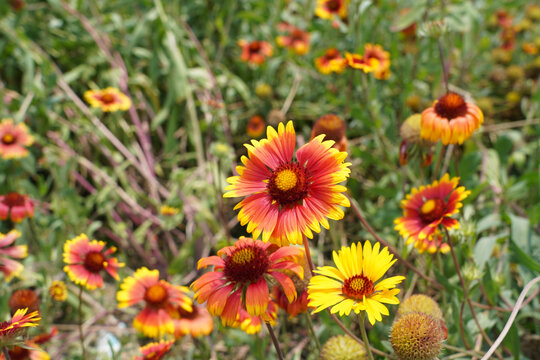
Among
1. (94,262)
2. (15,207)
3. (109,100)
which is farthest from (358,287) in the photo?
(109,100)

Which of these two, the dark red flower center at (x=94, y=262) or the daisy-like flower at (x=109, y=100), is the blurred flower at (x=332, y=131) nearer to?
the dark red flower center at (x=94, y=262)

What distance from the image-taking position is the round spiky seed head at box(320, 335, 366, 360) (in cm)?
124

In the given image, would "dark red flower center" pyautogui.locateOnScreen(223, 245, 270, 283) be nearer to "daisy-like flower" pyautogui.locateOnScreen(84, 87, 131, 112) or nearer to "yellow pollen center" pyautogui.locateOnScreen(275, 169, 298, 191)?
"yellow pollen center" pyautogui.locateOnScreen(275, 169, 298, 191)

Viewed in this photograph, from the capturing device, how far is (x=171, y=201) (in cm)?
237

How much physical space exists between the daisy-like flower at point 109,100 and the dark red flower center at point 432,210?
1799mm

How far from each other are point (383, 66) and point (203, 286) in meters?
1.74

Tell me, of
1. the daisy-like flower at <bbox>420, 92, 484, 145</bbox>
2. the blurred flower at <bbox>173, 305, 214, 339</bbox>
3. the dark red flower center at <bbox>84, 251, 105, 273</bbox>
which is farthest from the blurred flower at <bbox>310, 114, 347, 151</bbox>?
the dark red flower center at <bbox>84, 251, 105, 273</bbox>

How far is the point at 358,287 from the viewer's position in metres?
1.04

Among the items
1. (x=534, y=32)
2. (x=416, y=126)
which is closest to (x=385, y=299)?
(x=416, y=126)

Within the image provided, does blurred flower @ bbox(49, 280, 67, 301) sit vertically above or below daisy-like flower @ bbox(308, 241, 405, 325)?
below

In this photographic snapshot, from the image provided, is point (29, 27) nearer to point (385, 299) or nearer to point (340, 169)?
point (340, 169)

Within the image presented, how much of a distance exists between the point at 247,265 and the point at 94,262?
769 mm

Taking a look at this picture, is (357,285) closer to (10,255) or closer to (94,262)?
(94,262)

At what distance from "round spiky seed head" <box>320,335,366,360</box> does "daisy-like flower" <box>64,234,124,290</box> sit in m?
0.77
